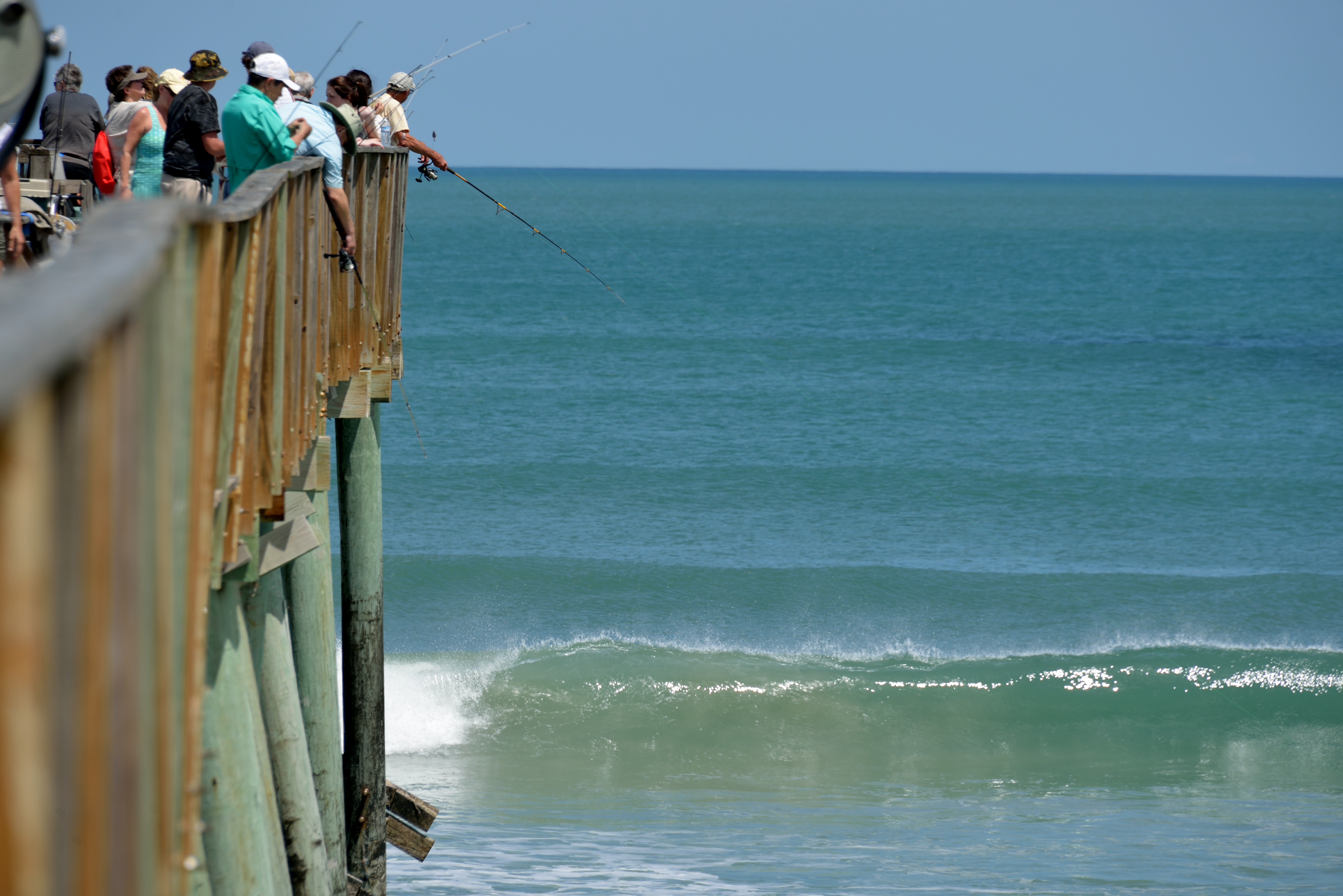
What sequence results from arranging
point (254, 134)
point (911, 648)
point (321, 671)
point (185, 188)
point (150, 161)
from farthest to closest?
point (911, 648) → point (150, 161) → point (185, 188) → point (321, 671) → point (254, 134)

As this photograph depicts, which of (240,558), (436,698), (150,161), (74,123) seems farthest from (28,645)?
(436,698)

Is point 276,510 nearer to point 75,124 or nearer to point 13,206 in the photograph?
point 13,206

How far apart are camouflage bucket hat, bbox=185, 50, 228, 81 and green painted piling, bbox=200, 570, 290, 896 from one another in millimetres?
3987

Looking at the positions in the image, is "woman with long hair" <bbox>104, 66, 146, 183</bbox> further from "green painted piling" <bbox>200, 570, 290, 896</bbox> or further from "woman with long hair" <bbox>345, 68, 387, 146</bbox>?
"green painted piling" <bbox>200, 570, 290, 896</bbox>

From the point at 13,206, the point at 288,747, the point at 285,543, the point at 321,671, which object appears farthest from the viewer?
the point at 321,671

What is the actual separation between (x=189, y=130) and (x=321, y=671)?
2.92 metres

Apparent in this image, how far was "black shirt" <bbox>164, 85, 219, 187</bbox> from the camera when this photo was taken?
7.40 metres

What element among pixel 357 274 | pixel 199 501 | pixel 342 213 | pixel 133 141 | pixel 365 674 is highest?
pixel 133 141

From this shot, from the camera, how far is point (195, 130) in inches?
294

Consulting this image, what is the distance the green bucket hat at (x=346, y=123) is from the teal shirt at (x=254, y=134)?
13.5 inches

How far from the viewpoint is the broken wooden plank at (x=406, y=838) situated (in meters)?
8.50

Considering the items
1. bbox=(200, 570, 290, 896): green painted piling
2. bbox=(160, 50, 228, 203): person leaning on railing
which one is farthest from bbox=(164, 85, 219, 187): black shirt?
bbox=(200, 570, 290, 896): green painted piling

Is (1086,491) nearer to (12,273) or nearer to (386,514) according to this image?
(386,514)

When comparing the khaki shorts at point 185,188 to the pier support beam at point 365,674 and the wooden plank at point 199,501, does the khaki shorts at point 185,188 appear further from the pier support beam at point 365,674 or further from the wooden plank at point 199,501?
the wooden plank at point 199,501
